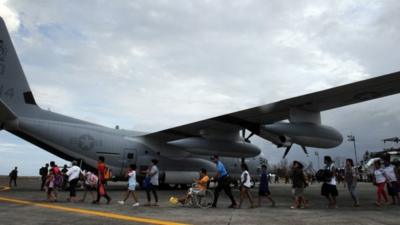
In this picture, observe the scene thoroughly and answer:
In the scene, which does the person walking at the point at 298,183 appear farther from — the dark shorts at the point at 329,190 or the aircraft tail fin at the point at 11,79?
the aircraft tail fin at the point at 11,79

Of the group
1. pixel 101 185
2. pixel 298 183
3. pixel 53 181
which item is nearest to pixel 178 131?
pixel 101 185

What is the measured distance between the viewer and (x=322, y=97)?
1531cm

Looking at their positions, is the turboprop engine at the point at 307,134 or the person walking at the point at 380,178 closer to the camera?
the person walking at the point at 380,178

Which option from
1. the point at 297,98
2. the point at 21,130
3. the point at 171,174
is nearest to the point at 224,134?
the point at 171,174

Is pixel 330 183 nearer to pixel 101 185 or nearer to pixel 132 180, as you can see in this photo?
pixel 132 180

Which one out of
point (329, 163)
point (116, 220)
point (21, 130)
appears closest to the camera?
point (116, 220)

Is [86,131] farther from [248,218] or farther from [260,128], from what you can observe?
[248,218]

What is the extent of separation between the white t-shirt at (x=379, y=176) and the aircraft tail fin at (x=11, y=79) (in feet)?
54.3

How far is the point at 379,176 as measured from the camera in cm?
1399

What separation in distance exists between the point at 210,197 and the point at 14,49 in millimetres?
12426

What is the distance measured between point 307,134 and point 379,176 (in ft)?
11.1

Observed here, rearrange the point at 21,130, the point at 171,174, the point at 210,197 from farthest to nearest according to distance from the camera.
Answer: the point at 171,174, the point at 21,130, the point at 210,197

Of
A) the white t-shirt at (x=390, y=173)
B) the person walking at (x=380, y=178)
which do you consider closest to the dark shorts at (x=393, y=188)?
the white t-shirt at (x=390, y=173)

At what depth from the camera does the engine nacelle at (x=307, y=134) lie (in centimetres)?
1619
